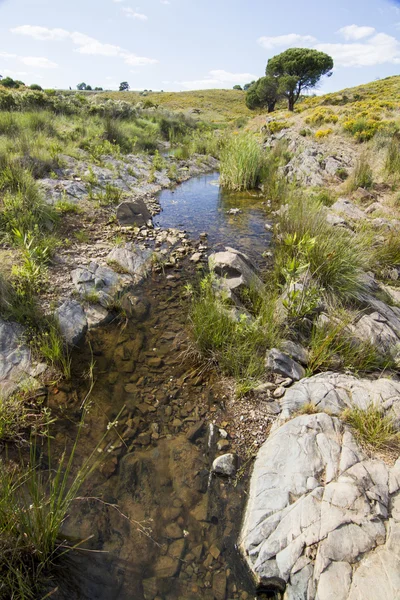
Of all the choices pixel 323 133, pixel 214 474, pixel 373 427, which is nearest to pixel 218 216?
pixel 373 427

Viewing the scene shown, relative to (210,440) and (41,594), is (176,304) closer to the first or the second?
(210,440)

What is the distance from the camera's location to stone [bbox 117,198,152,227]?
7449 mm

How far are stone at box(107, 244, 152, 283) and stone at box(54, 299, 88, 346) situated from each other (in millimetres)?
1386

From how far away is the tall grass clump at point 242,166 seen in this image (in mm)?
11133

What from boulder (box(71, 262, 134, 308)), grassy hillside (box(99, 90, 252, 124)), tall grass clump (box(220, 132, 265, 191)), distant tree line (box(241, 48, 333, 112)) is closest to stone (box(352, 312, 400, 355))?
boulder (box(71, 262, 134, 308))

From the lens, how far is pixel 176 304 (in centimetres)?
490

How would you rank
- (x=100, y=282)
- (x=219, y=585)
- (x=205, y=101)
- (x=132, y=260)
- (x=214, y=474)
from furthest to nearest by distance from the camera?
(x=205, y=101)
(x=132, y=260)
(x=100, y=282)
(x=214, y=474)
(x=219, y=585)

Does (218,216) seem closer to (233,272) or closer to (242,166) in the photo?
(242,166)

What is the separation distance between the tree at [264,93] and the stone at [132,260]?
37.4 m

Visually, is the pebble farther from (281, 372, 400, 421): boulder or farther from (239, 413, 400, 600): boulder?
(239, 413, 400, 600): boulder

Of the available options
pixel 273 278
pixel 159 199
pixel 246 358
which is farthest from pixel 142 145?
pixel 246 358

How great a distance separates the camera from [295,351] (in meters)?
3.76

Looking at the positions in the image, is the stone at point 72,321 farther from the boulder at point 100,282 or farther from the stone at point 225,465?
the stone at point 225,465

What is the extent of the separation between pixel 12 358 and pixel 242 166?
10451 millimetres
